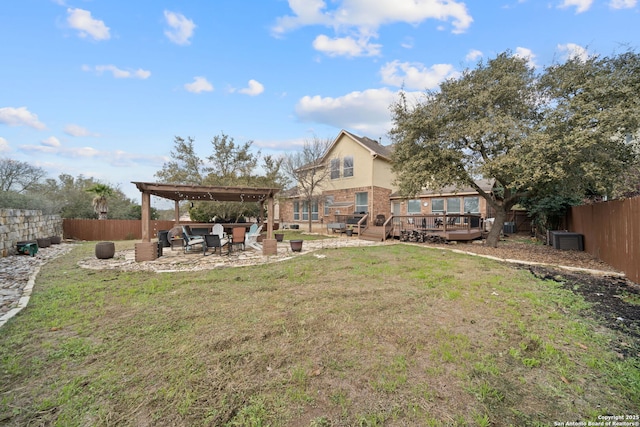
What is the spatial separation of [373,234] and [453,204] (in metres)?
6.85

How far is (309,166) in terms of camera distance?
794 inches

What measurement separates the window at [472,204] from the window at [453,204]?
1.58 feet

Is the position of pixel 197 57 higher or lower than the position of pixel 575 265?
higher

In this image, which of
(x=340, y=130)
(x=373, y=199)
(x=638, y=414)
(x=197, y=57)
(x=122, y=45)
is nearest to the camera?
(x=638, y=414)

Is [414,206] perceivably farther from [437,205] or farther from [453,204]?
[453,204]

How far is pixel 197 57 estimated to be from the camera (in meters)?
12.1

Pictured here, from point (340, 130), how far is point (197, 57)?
433 inches

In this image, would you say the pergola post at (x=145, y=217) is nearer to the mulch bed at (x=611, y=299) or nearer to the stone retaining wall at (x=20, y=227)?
the stone retaining wall at (x=20, y=227)

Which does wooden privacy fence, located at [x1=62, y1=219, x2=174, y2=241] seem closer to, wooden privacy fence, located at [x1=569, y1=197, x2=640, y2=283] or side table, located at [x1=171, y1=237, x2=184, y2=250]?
side table, located at [x1=171, y1=237, x2=184, y2=250]

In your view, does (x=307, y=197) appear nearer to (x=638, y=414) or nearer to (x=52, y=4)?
(x=52, y=4)

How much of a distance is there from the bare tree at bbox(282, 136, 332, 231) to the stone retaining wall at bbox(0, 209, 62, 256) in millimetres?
13288

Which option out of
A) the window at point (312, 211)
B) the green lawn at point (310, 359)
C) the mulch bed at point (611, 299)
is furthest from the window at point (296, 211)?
the green lawn at point (310, 359)

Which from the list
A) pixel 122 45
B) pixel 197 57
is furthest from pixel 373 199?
pixel 122 45

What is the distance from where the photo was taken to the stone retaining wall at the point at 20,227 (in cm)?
962
